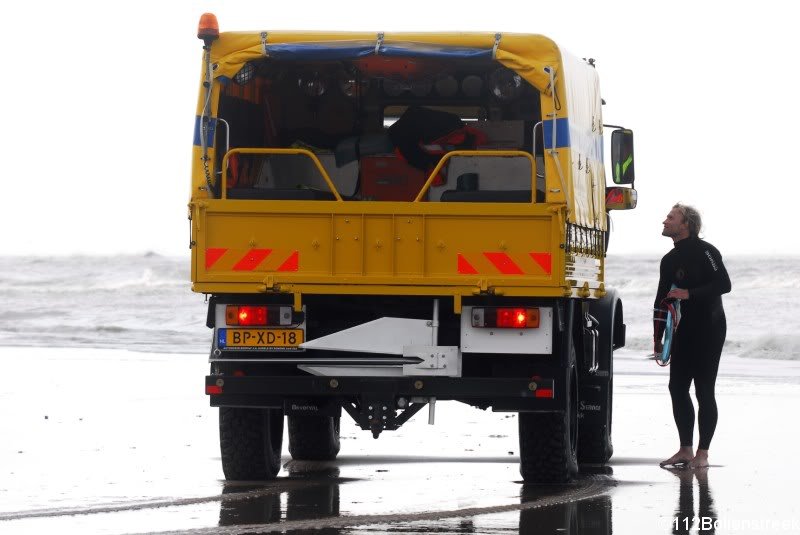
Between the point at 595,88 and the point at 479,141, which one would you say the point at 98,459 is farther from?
the point at 595,88

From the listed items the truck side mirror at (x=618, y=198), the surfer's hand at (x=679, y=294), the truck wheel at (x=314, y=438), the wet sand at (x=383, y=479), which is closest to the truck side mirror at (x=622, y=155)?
the truck side mirror at (x=618, y=198)

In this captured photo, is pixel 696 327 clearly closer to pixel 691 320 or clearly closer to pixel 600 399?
pixel 691 320

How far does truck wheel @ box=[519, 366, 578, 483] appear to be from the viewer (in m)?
9.34

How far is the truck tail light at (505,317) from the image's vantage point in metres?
8.85

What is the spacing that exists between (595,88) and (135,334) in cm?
2239

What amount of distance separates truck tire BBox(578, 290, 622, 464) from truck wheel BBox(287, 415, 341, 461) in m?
1.73

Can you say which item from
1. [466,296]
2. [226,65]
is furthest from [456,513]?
[226,65]

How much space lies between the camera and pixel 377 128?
455 inches

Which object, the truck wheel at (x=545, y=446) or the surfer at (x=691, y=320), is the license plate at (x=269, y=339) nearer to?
the truck wheel at (x=545, y=446)

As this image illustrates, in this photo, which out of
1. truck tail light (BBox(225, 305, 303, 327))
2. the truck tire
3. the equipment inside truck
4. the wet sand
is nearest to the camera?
the wet sand

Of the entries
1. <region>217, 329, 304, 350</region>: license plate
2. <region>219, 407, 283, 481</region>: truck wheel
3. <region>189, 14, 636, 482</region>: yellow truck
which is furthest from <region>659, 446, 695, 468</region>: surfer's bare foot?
<region>217, 329, 304, 350</region>: license plate

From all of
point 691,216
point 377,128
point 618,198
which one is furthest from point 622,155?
point 377,128

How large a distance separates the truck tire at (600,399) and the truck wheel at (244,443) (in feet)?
8.20

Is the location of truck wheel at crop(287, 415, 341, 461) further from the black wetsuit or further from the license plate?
the black wetsuit
